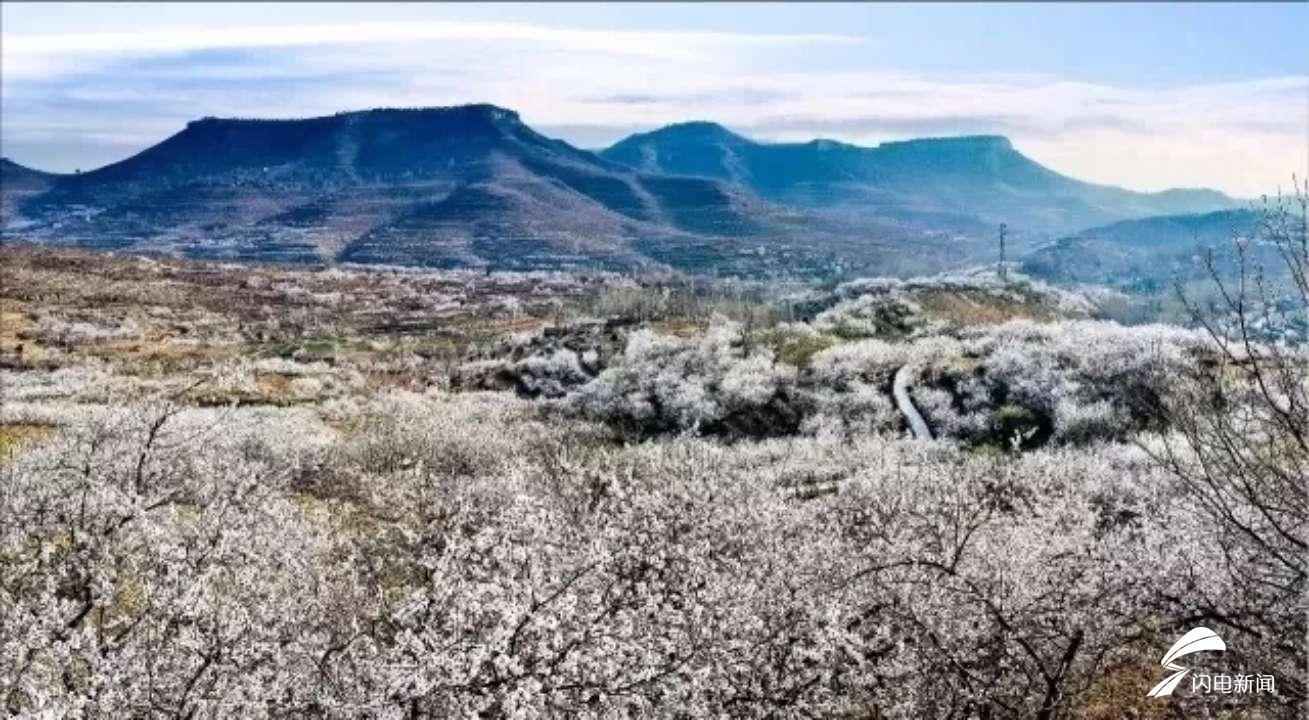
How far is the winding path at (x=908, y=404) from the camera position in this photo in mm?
44219

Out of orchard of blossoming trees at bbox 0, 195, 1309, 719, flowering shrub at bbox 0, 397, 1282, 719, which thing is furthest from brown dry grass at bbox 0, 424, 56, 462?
flowering shrub at bbox 0, 397, 1282, 719

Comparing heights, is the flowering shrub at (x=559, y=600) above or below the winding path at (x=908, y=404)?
above

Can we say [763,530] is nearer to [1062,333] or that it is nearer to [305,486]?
[305,486]

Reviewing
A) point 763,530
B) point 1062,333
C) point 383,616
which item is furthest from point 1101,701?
point 1062,333

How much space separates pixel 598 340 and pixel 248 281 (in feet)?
264

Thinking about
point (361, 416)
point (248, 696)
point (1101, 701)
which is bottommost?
point (361, 416)

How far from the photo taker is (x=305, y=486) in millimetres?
27797

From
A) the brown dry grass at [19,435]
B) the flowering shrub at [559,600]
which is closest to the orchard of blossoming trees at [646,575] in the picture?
the flowering shrub at [559,600]

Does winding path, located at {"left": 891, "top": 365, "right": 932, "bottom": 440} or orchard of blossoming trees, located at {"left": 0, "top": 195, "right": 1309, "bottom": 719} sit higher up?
orchard of blossoming trees, located at {"left": 0, "top": 195, "right": 1309, "bottom": 719}

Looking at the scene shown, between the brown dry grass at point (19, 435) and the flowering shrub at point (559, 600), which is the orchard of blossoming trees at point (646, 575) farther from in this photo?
the brown dry grass at point (19, 435)

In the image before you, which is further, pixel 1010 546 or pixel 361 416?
pixel 361 416

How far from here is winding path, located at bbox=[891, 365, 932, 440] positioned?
44.2 metres

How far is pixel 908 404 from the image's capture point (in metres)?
47.5

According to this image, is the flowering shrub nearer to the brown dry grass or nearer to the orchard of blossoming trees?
the orchard of blossoming trees
